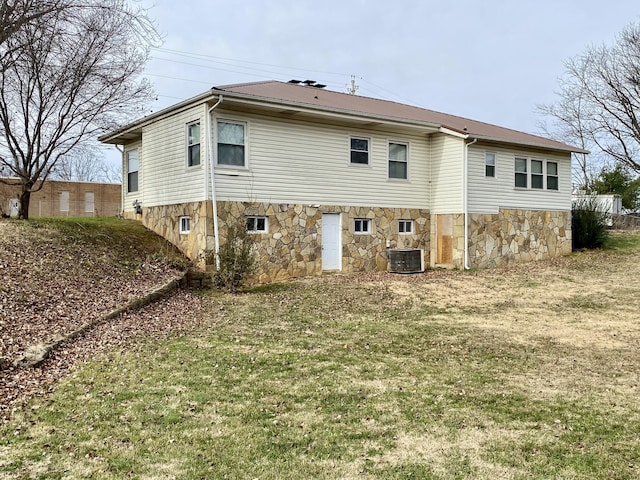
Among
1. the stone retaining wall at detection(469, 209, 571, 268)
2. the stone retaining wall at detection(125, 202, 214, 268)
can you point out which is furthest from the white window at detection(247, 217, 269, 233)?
the stone retaining wall at detection(469, 209, 571, 268)

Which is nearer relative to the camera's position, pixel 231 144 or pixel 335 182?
pixel 231 144

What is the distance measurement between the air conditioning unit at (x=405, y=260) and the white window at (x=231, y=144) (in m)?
5.09

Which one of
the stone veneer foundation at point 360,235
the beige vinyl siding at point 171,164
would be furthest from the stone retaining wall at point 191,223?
the beige vinyl siding at point 171,164

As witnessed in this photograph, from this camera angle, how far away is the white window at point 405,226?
1612cm

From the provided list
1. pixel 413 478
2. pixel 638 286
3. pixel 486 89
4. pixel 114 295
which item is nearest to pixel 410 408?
pixel 413 478

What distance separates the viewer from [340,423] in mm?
4656

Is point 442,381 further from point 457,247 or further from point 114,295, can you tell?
point 457,247

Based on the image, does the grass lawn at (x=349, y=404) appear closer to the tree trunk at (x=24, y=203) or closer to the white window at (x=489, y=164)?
the tree trunk at (x=24, y=203)

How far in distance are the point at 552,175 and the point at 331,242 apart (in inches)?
354

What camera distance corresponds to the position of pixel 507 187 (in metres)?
17.2

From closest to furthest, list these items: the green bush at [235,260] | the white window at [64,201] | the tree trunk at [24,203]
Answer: the green bush at [235,260] < the tree trunk at [24,203] < the white window at [64,201]

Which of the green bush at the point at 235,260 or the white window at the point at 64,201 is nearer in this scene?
the green bush at the point at 235,260

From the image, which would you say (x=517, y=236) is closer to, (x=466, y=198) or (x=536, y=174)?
(x=536, y=174)

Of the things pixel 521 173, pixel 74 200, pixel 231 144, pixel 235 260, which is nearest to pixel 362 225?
pixel 231 144
